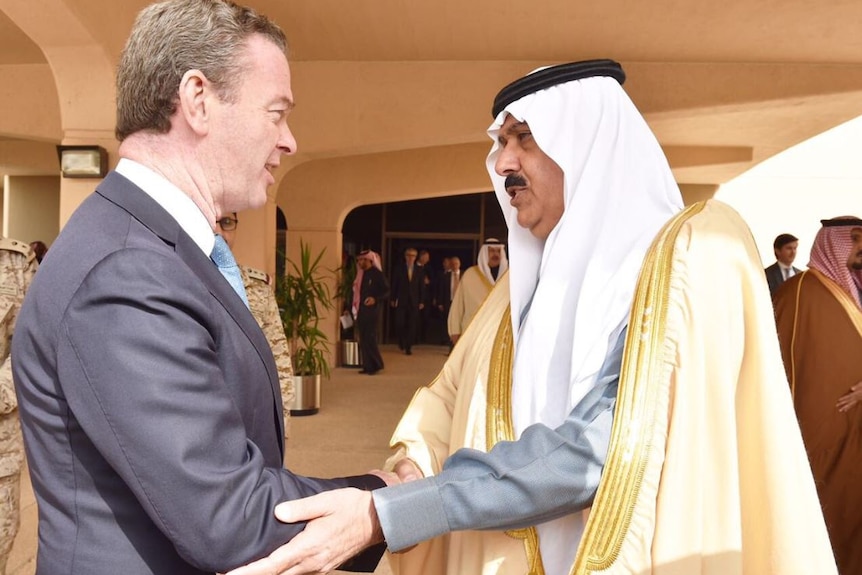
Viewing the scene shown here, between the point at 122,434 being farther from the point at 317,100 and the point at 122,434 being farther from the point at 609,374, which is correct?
the point at 317,100

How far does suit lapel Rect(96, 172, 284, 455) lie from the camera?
3.48 feet

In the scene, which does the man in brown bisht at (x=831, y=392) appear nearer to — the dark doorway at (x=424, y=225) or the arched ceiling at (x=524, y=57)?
the arched ceiling at (x=524, y=57)

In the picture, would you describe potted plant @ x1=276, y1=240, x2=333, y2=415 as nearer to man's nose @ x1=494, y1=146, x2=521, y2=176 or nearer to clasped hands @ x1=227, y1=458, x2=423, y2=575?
man's nose @ x1=494, y1=146, x2=521, y2=176

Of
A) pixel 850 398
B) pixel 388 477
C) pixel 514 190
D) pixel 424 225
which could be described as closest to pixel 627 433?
pixel 388 477

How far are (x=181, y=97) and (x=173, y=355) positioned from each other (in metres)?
0.40

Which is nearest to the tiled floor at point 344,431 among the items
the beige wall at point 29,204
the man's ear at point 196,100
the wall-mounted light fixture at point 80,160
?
the wall-mounted light fixture at point 80,160

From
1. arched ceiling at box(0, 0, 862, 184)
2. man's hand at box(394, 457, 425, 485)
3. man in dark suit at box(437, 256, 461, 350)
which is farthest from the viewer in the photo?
man in dark suit at box(437, 256, 461, 350)

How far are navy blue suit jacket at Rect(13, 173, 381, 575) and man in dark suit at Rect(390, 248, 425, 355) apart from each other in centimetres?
1207

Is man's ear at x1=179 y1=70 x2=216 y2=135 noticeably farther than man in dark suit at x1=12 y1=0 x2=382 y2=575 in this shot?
Yes

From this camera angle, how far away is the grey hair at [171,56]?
3.60ft

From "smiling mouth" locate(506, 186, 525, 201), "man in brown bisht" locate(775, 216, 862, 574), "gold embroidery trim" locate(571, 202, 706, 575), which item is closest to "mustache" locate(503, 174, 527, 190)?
"smiling mouth" locate(506, 186, 525, 201)

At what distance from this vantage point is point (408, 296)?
43.3ft

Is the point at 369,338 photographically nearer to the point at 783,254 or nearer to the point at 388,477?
the point at 783,254

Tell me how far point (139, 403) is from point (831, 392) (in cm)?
337
